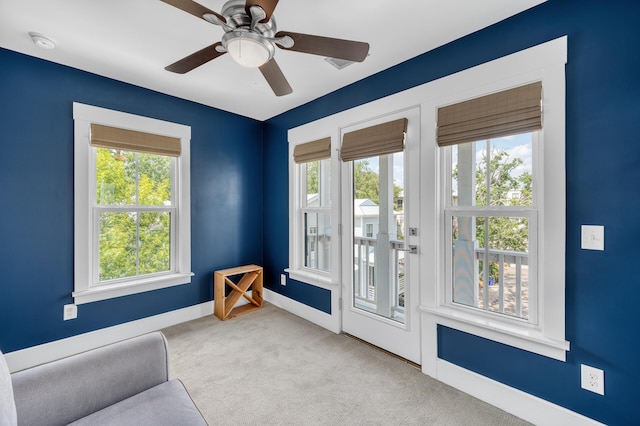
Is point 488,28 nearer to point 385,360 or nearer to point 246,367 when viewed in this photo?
point 385,360

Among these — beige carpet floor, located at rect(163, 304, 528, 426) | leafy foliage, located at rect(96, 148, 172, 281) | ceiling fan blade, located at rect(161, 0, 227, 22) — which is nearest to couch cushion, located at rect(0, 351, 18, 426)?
beige carpet floor, located at rect(163, 304, 528, 426)

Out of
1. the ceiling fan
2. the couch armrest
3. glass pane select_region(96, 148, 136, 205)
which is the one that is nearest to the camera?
the couch armrest

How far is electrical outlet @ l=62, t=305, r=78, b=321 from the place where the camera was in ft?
8.19

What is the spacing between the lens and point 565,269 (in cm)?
165

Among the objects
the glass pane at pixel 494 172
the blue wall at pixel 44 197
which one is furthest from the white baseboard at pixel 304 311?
the glass pane at pixel 494 172

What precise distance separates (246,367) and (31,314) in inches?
72.1

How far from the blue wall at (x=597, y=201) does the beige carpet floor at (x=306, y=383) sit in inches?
15.8

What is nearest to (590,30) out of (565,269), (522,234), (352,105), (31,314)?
(522,234)

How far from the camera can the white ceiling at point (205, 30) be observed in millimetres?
1753

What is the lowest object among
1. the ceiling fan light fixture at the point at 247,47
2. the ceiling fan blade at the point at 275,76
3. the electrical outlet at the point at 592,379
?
the electrical outlet at the point at 592,379

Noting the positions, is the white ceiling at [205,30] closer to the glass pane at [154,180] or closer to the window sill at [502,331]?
the glass pane at [154,180]

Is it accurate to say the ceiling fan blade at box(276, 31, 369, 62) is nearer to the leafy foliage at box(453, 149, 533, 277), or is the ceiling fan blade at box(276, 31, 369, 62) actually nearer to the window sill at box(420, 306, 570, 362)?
the leafy foliage at box(453, 149, 533, 277)

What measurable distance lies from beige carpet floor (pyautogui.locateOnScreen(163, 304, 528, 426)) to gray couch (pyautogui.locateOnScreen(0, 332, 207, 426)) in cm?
62

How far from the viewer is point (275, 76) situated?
6.28ft
